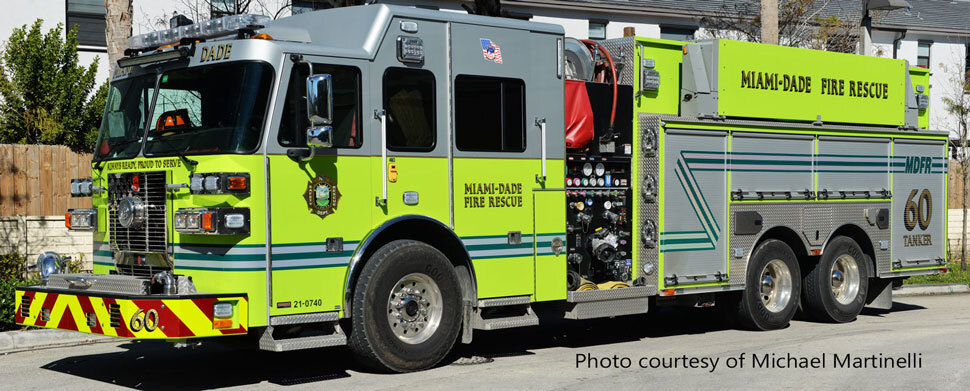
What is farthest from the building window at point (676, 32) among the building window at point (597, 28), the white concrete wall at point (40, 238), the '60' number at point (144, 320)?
the '60' number at point (144, 320)

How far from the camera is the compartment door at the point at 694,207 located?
35.9ft

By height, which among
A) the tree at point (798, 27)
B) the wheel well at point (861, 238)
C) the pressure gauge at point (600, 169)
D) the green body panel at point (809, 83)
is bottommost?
the wheel well at point (861, 238)

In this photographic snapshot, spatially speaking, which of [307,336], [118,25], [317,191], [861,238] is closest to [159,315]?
[307,336]

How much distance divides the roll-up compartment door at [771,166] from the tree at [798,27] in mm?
12316

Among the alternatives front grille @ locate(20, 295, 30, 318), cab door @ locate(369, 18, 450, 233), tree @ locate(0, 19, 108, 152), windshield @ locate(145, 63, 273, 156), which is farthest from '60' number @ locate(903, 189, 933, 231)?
tree @ locate(0, 19, 108, 152)

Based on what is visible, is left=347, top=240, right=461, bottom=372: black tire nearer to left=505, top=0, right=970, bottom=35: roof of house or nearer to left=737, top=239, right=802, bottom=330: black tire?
left=737, top=239, right=802, bottom=330: black tire

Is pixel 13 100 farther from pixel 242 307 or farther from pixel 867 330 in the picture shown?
pixel 867 330

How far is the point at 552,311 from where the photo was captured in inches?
408

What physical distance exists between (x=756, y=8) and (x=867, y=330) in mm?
19893

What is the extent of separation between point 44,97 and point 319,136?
11451 mm

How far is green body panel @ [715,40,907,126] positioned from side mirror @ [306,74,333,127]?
4882mm

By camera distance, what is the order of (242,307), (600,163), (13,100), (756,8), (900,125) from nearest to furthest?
(242,307) → (600,163) → (900,125) → (13,100) → (756,8)

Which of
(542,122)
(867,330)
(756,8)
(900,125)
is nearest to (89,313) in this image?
(542,122)

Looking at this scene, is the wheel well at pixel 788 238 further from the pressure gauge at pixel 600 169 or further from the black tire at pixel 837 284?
the pressure gauge at pixel 600 169
